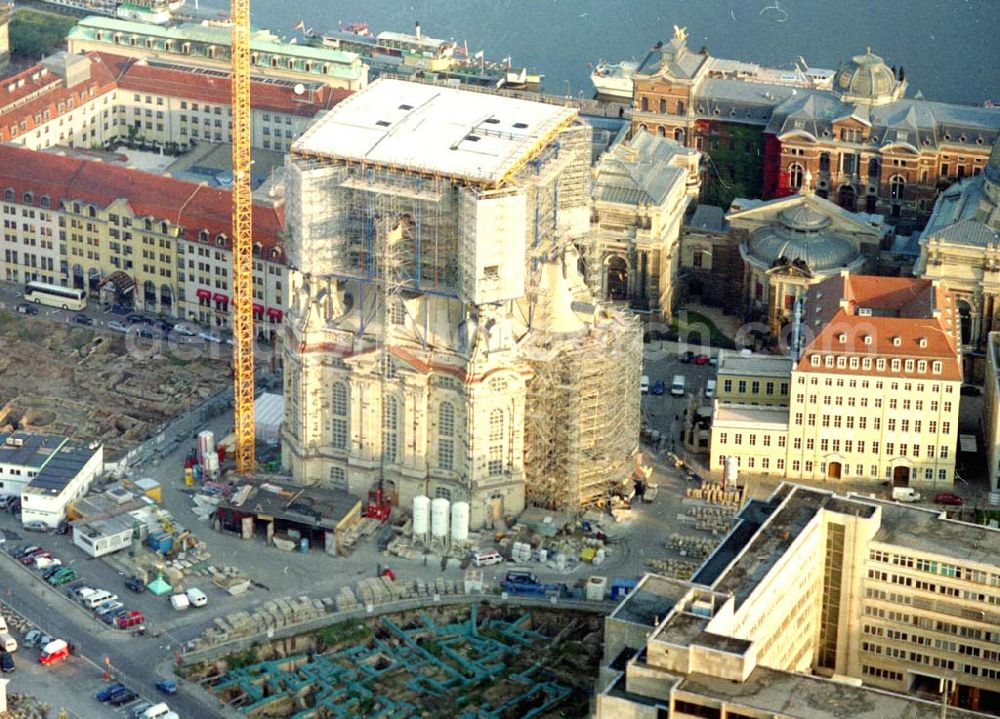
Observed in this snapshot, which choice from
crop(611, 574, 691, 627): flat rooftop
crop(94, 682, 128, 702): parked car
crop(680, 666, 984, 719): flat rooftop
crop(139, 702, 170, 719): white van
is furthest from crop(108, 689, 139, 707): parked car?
crop(680, 666, 984, 719): flat rooftop

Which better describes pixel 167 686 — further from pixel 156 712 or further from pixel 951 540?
pixel 951 540

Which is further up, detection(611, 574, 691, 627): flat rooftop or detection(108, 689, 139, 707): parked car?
detection(611, 574, 691, 627): flat rooftop

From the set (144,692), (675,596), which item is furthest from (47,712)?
(675,596)

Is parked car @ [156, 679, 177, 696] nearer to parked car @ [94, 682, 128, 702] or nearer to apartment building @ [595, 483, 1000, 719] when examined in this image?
parked car @ [94, 682, 128, 702]

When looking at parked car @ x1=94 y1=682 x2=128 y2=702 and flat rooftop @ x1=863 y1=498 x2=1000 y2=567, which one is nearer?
flat rooftop @ x1=863 y1=498 x2=1000 y2=567

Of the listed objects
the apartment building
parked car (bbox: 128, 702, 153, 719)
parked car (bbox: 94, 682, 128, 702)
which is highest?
the apartment building

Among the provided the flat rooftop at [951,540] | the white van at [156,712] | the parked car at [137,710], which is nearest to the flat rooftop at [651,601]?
the flat rooftop at [951,540]

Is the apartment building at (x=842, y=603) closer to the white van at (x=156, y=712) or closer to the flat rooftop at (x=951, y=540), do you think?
the flat rooftop at (x=951, y=540)
